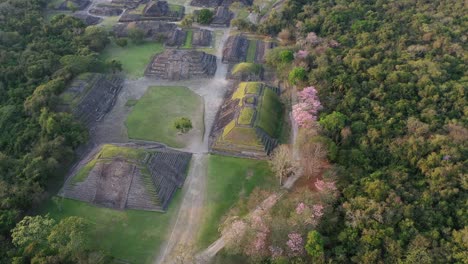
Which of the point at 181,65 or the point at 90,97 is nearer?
the point at 90,97

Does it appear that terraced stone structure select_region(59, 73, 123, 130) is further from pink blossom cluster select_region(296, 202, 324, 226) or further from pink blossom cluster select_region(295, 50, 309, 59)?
pink blossom cluster select_region(296, 202, 324, 226)

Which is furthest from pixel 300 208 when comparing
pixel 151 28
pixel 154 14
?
pixel 154 14

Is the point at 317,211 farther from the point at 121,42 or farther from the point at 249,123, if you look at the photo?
the point at 121,42

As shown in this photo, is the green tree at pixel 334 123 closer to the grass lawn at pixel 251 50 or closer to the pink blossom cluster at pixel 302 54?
the pink blossom cluster at pixel 302 54

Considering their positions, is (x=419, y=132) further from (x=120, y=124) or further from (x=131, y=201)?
(x=120, y=124)

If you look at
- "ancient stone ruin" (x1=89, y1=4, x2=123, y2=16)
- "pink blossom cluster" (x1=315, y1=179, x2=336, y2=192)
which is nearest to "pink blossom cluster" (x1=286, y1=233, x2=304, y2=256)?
"pink blossom cluster" (x1=315, y1=179, x2=336, y2=192)

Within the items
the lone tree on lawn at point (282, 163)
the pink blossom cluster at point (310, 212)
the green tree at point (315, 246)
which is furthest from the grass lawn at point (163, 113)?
the green tree at point (315, 246)

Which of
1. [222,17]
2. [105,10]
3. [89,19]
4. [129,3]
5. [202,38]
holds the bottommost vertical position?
[89,19]
